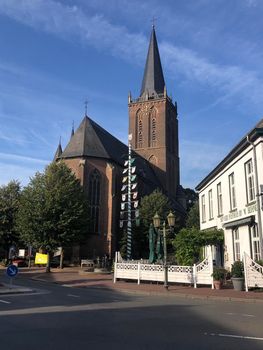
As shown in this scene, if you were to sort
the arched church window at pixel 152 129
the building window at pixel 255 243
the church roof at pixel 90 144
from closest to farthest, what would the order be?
the building window at pixel 255 243 → the church roof at pixel 90 144 → the arched church window at pixel 152 129

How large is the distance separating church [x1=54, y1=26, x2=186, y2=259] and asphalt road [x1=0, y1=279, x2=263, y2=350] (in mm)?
32598

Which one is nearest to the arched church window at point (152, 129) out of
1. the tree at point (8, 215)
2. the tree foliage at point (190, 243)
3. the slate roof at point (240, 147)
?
the tree at point (8, 215)

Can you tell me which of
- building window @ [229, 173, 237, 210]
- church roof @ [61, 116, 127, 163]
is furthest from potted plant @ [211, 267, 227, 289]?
church roof @ [61, 116, 127, 163]

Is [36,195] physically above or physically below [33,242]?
above

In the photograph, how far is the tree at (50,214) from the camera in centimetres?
3672

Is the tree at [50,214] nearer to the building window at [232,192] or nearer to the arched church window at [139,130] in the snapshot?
the building window at [232,192]

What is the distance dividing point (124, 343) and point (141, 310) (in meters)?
4.74

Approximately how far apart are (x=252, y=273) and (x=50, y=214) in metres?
23.2

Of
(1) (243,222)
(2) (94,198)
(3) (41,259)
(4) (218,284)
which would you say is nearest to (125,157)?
(2) (94,198)

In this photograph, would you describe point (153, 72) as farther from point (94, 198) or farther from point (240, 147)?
point (240, 147)

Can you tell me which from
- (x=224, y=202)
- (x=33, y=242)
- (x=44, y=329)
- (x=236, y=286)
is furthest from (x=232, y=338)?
(x=33, y=242)

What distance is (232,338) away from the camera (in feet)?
24.6

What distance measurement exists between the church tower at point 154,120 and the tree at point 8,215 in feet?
110

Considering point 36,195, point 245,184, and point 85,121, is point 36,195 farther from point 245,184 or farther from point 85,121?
point 85,121
